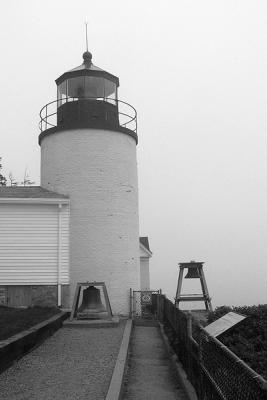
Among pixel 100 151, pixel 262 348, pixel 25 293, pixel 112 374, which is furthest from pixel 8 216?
pixel 262 348

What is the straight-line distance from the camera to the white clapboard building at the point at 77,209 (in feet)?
59.8

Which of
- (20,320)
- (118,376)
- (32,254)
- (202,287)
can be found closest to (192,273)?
(202,287)

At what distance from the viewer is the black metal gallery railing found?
4.04 m

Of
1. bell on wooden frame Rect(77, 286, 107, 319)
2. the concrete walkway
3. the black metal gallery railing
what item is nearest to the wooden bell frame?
bell on wooden frame Rect(77, 286, 107, 319)

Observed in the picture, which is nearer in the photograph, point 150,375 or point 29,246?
point 150,375

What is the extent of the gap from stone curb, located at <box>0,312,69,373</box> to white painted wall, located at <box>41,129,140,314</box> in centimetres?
555

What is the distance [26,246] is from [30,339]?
25.6 feet

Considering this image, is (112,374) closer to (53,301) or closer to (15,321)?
(15,321)

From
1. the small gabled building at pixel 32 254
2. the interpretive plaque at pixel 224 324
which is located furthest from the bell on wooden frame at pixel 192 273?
the interpretive plaque at pixel 224 324

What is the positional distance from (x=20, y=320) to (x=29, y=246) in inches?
227

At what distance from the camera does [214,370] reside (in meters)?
5.79

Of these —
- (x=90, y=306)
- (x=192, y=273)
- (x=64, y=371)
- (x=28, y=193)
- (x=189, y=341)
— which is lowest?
(x=64, y=371)

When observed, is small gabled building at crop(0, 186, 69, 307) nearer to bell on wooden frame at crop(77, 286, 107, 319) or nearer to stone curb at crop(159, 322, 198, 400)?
bell on wooden frame at crop(77, 286, 107, 319)

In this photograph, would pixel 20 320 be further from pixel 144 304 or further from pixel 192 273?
pixel 192 273
